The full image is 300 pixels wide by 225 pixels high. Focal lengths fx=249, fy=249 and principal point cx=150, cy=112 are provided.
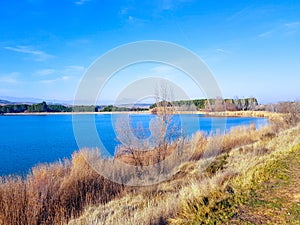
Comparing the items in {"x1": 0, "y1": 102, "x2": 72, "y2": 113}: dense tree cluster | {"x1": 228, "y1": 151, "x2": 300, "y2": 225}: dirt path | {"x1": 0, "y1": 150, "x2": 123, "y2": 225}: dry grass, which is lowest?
{"x1": 0, "y1": 150, "x2": 123, "y2": 225}: dry grass

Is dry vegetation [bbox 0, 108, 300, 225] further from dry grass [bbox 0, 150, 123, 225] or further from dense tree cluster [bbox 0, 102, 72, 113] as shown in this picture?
dense tree cluster [bbox 0, 102, 72, 113]

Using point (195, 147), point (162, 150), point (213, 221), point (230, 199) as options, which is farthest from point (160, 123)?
point (213, 221)

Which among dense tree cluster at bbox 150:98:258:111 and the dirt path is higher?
dense tree cluster at bbox 150:98:258:111

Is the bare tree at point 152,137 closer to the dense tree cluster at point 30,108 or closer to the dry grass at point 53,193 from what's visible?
the dry grass at point 53,193

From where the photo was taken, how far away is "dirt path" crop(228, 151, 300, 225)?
3.92 metres

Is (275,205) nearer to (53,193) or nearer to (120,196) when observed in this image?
(120,196)

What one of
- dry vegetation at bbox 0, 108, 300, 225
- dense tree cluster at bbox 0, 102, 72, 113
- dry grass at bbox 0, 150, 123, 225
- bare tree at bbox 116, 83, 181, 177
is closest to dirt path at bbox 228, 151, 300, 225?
dry vegetation at bbox 0, 108, 300, 225

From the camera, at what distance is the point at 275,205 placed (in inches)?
176

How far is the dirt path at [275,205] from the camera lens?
3921 mm

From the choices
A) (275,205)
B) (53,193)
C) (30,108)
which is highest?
(30,108)

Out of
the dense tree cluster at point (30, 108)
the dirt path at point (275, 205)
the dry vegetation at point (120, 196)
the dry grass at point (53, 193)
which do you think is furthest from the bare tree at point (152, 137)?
the dense tree cluster at point (30, 108)

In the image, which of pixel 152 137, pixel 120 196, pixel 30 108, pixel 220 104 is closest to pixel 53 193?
pixel 120 196

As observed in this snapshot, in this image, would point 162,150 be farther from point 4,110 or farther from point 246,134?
point 4,110

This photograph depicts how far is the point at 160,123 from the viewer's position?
1272 centimetres
